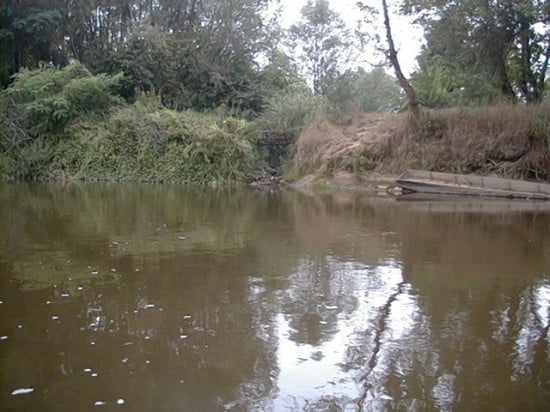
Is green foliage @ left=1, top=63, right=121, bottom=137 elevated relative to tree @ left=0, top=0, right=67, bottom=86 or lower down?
lower down

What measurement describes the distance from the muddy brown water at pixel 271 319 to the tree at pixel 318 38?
33.5m

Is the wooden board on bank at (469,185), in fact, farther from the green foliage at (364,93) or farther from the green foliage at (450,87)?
the green foliage at (364,93)

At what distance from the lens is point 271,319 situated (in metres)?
5.14

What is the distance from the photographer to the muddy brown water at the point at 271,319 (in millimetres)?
3680

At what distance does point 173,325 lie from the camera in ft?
16.0

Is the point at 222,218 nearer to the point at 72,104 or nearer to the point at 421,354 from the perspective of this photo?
the point at 421,354

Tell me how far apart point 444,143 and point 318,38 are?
2444 centimetres

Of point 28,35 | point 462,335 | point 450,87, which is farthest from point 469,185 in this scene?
point 28,35

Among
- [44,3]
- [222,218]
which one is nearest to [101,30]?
[44,3]

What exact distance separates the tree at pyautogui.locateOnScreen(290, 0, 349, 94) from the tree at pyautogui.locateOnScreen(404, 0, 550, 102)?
1869cm

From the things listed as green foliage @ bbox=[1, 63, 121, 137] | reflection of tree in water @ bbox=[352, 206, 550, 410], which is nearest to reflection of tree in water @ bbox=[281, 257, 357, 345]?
reflection of tree in water @ bbox=[352, 206, 550, 410]

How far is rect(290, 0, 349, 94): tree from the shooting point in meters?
41.8

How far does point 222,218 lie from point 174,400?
336 inches

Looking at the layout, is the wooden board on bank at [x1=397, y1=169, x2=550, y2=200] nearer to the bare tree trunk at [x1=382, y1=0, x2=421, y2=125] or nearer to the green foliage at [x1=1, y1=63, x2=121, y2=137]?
the bare tree trunk at [x1=382, y1=0, x2=421, y2=125]
